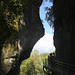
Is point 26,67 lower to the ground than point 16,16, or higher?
lower

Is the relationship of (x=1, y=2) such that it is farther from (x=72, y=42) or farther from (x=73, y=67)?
(x=73, y=67)

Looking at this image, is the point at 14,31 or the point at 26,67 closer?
the point at 14,31

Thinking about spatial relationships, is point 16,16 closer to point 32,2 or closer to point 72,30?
point 32,2

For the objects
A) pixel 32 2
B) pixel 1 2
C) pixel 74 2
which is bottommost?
pixel 74 2

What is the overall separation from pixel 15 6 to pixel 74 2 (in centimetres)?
557

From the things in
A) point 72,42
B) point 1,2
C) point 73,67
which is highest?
point 1,2

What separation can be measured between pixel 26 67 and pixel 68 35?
1814 cm

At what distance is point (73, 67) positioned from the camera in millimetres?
4957

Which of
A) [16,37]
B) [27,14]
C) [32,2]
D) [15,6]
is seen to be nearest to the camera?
[15,6]

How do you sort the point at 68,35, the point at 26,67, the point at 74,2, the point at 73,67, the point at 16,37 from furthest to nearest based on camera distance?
the point at 26,67 < the point at 16,37 < the point at 68,35 < the point at 74,2 < the point at 73,67

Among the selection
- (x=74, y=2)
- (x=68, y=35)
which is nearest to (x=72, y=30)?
(x=68, y=35)

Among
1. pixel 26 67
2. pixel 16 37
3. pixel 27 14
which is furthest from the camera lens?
pixel 26 67

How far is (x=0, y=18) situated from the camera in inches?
254

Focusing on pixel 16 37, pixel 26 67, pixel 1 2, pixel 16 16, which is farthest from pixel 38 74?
pixel 1 2
